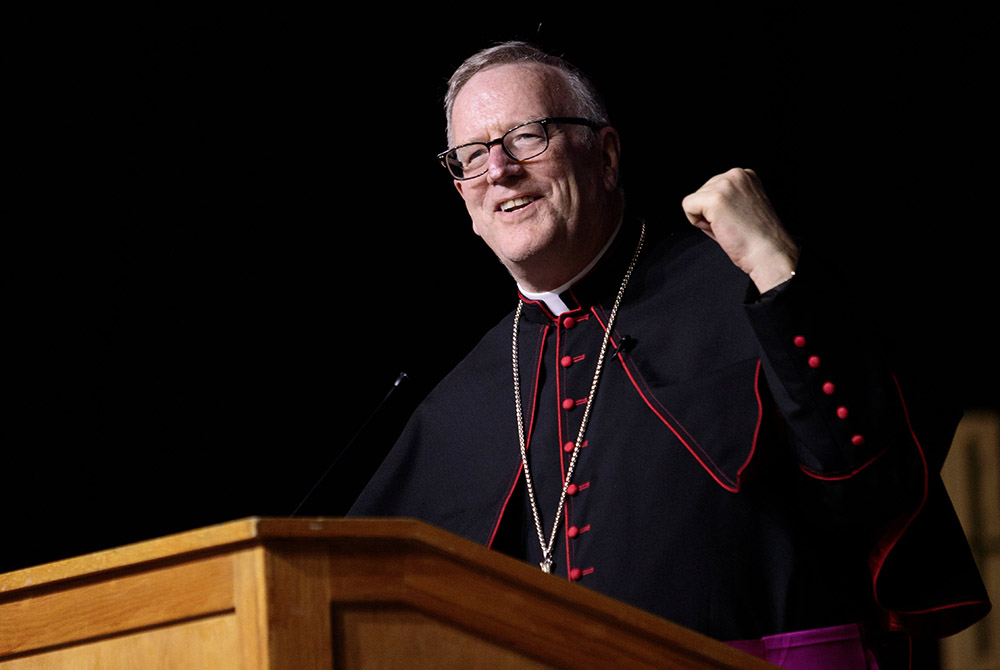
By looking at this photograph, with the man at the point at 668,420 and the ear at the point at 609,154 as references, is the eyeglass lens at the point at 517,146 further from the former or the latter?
the ear at the point at 609,154

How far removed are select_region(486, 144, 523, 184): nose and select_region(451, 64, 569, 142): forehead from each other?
0.06m

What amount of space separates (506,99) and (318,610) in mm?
1701

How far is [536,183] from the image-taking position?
8.29ft

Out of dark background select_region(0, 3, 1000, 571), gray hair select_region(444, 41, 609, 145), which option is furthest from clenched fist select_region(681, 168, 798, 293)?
dark background select_region(0, 3, 1000, 571)

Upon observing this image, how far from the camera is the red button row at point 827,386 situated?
72.5 inches

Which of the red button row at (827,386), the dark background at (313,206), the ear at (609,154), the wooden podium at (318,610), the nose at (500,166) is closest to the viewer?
the wooden podium at (318,610)

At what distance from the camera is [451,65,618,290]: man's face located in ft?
8.29

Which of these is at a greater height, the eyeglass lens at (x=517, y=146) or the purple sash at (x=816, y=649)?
the eyeglass lens at (x=517, y=146)

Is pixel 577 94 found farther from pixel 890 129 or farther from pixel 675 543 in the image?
pixel 890 129

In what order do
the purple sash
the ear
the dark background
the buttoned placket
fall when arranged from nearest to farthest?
the purple sash < the buttoned placket < the ear < the dark background

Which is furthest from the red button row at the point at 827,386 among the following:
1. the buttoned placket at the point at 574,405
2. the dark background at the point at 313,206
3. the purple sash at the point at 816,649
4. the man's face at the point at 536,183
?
the dark background at the point at 313,206

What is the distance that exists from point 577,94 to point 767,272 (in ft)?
3.03

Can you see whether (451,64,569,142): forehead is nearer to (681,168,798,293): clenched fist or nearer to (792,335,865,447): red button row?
(681,168,798,293): clenched fist

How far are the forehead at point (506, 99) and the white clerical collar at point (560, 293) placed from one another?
0.31 metres
